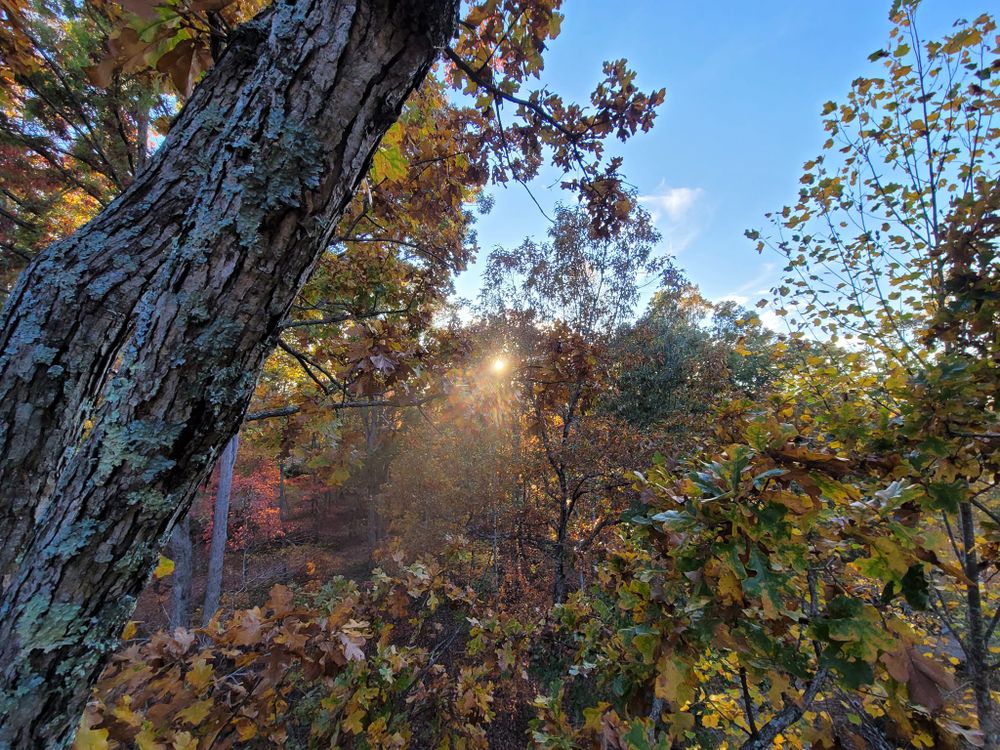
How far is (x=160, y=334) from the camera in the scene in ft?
2.35

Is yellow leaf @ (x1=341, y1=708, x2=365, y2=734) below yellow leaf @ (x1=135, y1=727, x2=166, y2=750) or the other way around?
below

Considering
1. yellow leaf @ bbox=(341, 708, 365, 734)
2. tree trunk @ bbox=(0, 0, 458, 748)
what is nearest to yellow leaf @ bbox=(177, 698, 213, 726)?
yellow leaf @ bbox=(341, 708, 365, 734)

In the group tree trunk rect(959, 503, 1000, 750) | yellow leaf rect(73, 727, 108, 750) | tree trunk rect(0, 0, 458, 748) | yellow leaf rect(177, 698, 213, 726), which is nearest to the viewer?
tree trunk rect(0, 0, 458, 748)

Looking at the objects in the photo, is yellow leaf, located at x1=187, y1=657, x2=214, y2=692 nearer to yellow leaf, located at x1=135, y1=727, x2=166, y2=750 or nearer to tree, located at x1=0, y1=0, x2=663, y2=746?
yellow leaf, located at x1=135, y1=727, x2=166, y2=750

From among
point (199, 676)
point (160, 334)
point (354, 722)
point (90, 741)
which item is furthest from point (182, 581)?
point (160, 334)

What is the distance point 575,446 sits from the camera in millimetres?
5051

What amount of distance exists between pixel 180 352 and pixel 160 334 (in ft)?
0.17

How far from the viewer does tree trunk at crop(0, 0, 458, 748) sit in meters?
0.66

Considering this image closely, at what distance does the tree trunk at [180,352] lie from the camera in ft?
2.18

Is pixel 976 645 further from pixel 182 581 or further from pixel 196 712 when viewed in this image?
pixel 182 581

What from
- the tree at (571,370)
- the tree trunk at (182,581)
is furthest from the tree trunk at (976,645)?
the tree trunk at (182,581)

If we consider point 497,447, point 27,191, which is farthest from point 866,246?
point 27,191

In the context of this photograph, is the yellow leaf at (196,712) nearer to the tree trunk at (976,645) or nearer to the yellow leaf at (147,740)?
the yellow leaf at (147,740)

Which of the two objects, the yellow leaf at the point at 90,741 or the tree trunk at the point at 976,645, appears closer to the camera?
the yellow leaf at the point at 90,741
